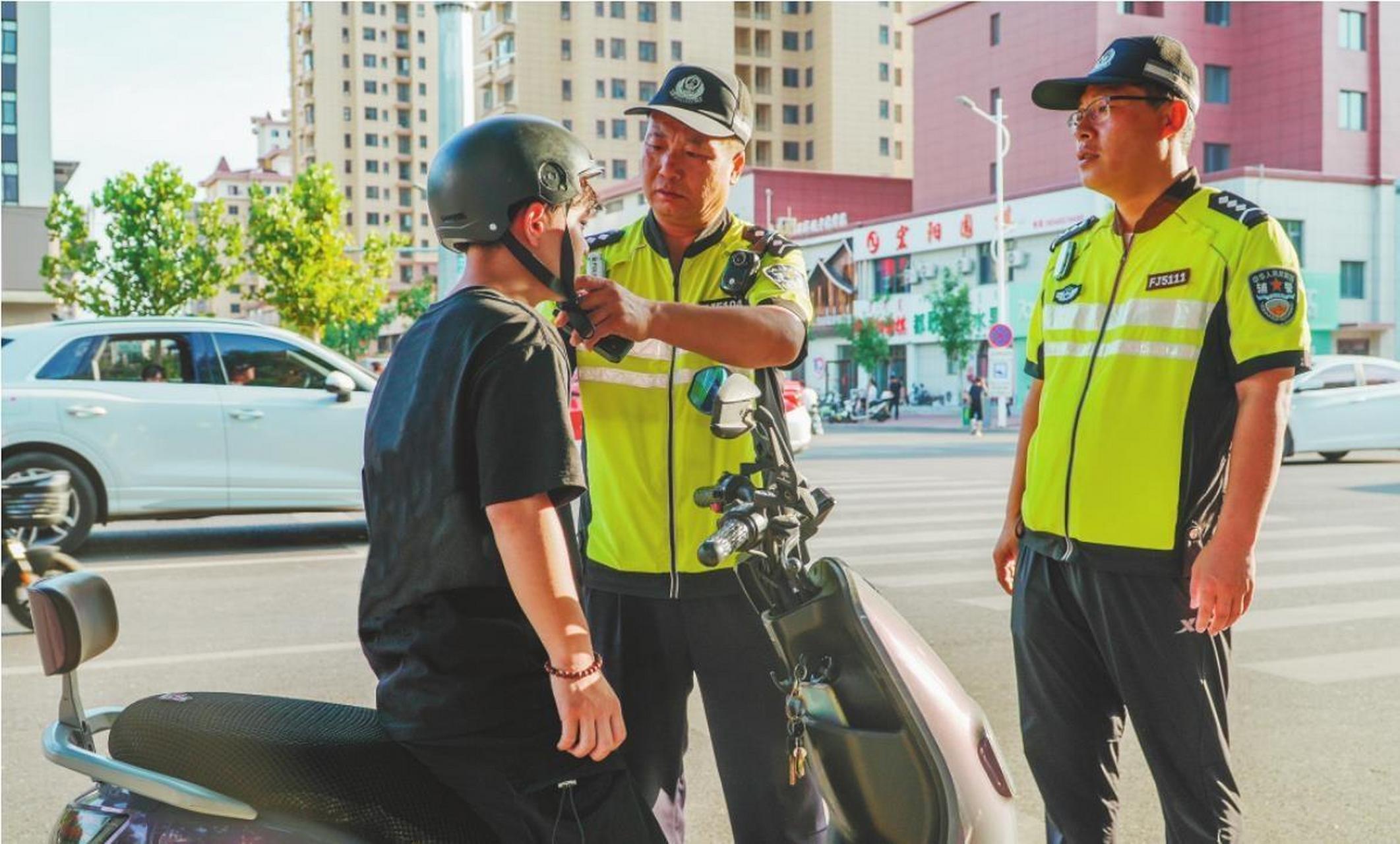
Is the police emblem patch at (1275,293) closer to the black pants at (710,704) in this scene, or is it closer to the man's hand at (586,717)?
the black pants at (710,704)

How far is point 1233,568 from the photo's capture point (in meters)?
2.49

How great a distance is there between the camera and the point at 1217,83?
4538 centimetres

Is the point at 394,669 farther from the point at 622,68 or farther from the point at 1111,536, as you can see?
the point at 622,68

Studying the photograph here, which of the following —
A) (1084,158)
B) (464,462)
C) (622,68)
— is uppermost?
(622,68)

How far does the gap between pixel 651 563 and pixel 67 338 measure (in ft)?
25.3

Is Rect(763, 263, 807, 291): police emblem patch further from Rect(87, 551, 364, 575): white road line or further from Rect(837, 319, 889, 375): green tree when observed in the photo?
Rect(837, 319, 889, 375): green tree

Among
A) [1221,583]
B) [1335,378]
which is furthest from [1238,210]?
[1335,378]

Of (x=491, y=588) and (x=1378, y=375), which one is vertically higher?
(x=1378, y=375)

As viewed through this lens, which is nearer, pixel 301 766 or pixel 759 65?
pixel 301 766

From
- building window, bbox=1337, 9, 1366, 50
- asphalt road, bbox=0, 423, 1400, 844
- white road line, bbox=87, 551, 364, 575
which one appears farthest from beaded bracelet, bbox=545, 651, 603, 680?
building window, bbox=1337, 9, 1366, 50

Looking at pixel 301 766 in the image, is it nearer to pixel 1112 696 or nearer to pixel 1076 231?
pixel 1112 696

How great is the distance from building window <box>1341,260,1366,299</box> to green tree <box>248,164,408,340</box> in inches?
1109

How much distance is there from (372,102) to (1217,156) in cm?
8844

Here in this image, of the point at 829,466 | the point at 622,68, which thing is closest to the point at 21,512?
the point at 829,466
